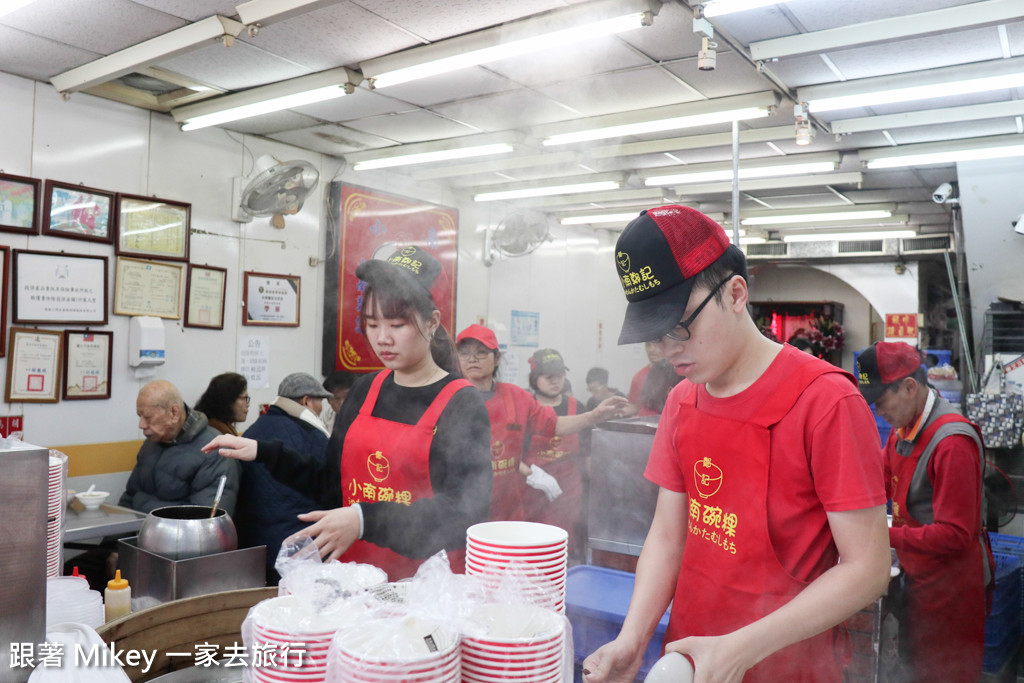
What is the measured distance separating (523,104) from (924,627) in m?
3.43

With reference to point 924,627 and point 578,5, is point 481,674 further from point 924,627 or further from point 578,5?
point 578,5

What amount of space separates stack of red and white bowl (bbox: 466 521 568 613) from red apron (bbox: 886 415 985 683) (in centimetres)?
203

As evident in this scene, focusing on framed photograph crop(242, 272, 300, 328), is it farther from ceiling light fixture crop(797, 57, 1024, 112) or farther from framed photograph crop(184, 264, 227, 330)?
ceiling light fixture crop(797, 57, 1024, 112)

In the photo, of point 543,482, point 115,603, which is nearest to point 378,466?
point 115,603

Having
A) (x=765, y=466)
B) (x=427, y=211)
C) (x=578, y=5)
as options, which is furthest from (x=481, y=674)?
(x=427, y=211)

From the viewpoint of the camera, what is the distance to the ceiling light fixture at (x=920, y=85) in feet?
12.2

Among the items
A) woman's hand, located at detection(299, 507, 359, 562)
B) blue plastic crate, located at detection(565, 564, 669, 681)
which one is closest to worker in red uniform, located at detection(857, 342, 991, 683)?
blue plastic crate, located at detection(565, 564, 669, 681)

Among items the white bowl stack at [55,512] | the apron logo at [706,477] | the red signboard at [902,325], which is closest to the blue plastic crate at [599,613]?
the apron logo at [706,477]

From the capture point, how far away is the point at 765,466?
51.7 inches

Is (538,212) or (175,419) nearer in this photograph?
(175,419)

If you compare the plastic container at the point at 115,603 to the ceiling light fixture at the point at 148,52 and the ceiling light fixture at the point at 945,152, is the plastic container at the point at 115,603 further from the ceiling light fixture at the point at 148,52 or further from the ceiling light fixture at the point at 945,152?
the ceiling light fixture at the point at 945,152

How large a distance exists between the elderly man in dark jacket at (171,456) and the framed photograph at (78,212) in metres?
1.05

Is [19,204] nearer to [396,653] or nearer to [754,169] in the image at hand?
[396,653]

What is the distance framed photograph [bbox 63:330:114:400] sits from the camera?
4.26m
